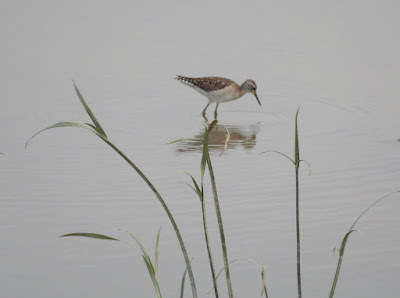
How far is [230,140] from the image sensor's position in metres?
9.38

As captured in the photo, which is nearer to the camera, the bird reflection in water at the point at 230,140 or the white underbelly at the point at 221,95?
the bird reflection in water at the point at 230,140

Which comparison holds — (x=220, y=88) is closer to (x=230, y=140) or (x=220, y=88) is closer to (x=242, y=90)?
(x=242, y=90)

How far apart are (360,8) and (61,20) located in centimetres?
596

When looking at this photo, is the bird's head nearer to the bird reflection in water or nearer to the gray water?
the gray water

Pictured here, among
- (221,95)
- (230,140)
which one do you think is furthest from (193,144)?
(221,95)

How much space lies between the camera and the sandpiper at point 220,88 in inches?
445

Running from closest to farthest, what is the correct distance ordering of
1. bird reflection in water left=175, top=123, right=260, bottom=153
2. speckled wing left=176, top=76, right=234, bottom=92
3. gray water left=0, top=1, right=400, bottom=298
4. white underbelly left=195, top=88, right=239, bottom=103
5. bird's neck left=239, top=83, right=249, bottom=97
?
gray water left=0, top=1, right=400, bottom=298
bird reflection in water left=175, top=123, right=260, bottom=153
white underbelly left=195, top=88, right=239, bottom=103
speckled wing left=176, top=76, right=234, bottom=92
bird's neck left=239, top=83, right=249, bottom=97

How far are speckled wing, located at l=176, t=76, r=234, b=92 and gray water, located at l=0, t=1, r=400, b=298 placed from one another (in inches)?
11.9

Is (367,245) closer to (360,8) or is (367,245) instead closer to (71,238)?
(71,238)

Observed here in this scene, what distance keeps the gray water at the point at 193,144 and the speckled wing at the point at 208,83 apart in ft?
0.99

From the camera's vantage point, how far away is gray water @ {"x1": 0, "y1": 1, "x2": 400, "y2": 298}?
5.35m

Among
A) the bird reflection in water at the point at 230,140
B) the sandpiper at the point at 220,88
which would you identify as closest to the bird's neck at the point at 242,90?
the sandpiper at the point at 220,88

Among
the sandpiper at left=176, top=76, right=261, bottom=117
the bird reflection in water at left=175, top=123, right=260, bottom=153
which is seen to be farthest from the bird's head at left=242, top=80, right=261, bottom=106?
the bird reflection in water at left=175, top=123, right=260, bottom=153

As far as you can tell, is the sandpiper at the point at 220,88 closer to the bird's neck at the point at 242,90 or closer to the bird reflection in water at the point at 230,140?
the bird's neck at the point at 242,90
